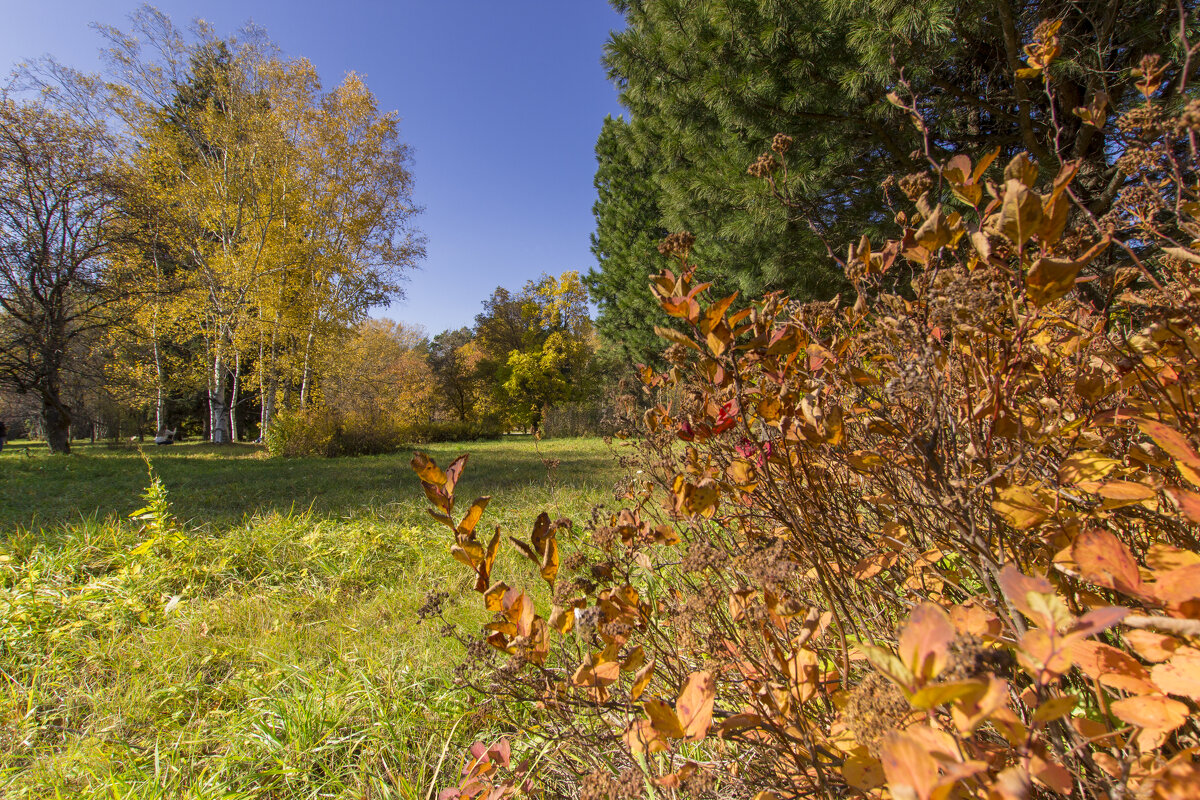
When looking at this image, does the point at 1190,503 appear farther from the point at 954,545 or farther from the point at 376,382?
the point at 376,382

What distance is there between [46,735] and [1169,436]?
262 cm

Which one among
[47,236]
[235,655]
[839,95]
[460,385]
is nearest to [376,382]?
[47,236]

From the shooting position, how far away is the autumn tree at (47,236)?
7184 mm

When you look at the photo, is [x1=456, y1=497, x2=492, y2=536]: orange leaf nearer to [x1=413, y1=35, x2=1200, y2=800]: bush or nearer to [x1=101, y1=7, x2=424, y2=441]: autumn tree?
[x1=413, y1=35, x2=1200, y2=800]: bush

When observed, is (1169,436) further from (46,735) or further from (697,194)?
(697,194)

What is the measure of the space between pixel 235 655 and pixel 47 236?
31.7ft

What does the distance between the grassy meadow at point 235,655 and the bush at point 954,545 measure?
55 centimetres

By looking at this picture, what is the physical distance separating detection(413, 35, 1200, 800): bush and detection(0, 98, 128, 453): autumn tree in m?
10.2

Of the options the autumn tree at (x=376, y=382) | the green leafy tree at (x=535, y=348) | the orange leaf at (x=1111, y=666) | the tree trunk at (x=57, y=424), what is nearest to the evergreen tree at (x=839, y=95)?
the orange leaf at (x=1111, y=666)

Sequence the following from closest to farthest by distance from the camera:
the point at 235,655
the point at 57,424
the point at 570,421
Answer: the point at 235,655, the point at 57,424, the point at 570,421

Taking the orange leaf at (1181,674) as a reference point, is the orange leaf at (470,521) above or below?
above

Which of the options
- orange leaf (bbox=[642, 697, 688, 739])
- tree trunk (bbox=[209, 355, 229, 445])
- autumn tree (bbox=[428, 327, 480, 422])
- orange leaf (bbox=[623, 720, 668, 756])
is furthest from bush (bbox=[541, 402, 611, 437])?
orange leaf (bbox=[642, 697, 688, 739])

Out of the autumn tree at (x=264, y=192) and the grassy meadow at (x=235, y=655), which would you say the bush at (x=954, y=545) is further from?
the autumn tree at (x=264, y=192)

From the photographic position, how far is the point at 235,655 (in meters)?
1.90
